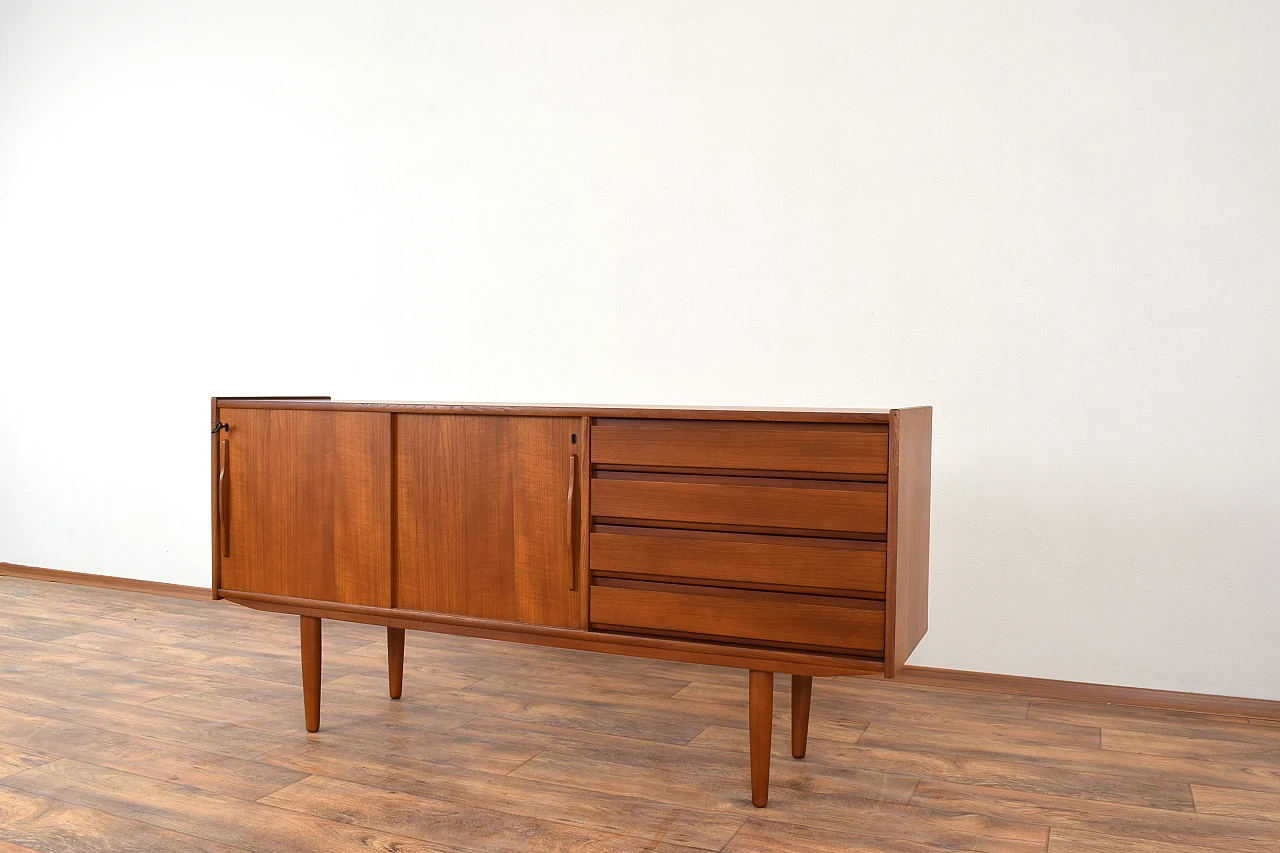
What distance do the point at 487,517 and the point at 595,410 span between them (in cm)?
33

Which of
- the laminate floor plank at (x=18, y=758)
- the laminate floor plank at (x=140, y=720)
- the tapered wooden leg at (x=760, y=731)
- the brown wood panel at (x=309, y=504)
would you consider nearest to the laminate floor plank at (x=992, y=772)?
the tapered wooden leg at (x=760, y=731)

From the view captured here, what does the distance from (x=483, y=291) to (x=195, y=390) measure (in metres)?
1.36

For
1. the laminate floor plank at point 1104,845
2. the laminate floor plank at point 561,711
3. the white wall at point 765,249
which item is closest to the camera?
the laminate floor plank at point 1104,845

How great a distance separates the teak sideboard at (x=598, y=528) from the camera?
5.72ft

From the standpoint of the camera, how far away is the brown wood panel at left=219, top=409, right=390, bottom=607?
84.0 inches

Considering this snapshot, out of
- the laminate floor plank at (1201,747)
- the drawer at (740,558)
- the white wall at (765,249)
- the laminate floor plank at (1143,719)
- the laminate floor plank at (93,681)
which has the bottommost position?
the laminate floor plank at (93,681)

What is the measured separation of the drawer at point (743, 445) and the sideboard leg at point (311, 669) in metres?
0.84

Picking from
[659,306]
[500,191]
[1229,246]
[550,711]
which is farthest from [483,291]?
[1229,246]

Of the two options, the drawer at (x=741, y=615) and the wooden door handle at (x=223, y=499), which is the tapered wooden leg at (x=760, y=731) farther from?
the wooden door handle at (x=223, y=499)

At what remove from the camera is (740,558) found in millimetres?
1814

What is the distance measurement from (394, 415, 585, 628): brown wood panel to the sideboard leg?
289 mm

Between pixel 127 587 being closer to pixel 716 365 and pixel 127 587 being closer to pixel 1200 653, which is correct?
pixel 716 365

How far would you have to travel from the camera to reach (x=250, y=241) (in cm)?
371

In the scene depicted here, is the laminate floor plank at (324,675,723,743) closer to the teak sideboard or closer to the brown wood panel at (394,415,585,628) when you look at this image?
the teak sideboard
